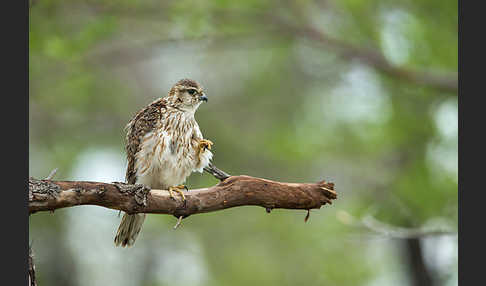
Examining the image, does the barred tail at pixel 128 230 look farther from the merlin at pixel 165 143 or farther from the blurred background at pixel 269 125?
the blurred background at pixel 269 125

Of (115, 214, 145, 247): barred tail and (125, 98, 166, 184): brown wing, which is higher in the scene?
(125, 98, 166, 184): brown wing

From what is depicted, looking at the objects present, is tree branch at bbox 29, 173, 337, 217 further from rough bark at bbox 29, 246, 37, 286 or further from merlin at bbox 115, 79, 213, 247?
merlin at bbox 115, 79, 213, 247

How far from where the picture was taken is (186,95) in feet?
17.1

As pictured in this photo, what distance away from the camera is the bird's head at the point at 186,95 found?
5.15 m

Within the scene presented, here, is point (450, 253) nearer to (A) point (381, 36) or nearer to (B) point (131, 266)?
(A) point (381, 36)

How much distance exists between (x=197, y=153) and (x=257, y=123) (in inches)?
485

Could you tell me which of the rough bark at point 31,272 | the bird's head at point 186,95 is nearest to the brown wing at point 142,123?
the bird's head at point 186,95

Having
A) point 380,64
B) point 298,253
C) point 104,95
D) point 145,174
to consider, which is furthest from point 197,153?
point 298,253

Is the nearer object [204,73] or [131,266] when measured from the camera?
[131,266]

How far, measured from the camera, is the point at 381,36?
1178 cm

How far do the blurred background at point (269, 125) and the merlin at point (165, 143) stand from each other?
3533 mm

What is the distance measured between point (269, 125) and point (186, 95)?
11267 mm

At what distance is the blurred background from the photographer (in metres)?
11.0

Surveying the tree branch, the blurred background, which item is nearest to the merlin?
the tree branch
